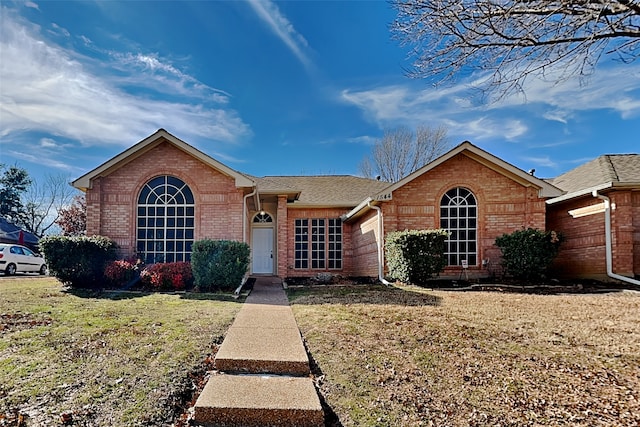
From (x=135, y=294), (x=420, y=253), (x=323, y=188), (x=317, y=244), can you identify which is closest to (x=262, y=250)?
(x=317, y=244)

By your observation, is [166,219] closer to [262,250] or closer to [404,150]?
[262,250]

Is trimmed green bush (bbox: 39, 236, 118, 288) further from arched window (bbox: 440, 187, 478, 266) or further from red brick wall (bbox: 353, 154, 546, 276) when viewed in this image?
arched window (bbox: 440, 187, 478, 266)

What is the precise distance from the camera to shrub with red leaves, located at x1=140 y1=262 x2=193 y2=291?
10.2 metres

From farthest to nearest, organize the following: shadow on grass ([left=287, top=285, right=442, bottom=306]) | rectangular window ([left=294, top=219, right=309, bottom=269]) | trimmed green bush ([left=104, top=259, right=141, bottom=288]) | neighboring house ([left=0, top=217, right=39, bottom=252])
Answer: 1. neighboring house ([left=0, top=217, right=39, bottom=252])
2. rectangular window ([left=294, top=219, right=309, bottom=269])
3. trimmed green bush ([left=104, top=259, right=141, bottom=288])
4. shadow on grass ([left=287, top=285, right=442, bottom=306])

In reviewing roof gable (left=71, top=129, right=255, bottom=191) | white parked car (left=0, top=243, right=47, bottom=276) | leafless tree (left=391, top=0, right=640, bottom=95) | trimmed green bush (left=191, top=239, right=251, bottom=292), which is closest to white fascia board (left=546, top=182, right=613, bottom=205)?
leafless tree (left=391, top=0, right=640, bottom=95)

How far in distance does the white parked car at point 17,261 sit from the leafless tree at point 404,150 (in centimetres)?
2304

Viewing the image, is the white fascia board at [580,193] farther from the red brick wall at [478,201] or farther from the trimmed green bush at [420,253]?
the trimmed green bush at [420,253]

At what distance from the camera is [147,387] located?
3.76 meters

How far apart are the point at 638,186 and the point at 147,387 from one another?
13.3 metres

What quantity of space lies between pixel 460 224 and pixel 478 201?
98 centimetres

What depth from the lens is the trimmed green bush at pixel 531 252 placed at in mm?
11227

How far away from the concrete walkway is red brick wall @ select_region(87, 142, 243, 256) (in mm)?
5909

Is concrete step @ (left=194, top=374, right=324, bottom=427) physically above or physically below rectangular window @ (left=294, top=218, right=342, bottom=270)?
below

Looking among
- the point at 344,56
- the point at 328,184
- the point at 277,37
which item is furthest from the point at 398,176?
the point at 277,37
